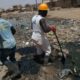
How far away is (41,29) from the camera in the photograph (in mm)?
8172

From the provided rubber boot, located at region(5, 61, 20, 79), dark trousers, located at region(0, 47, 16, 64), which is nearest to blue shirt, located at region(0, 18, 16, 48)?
dark trousers, located at region(0, 47, 16, 64)

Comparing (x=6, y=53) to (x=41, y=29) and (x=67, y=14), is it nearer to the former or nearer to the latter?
(x=41, y=29)

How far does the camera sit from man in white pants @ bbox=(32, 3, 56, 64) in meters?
8.02

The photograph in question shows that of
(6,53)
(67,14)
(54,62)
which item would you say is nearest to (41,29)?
(54,62)

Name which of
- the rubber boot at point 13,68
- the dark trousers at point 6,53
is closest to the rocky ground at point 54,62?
the rubber boot at point 13,68

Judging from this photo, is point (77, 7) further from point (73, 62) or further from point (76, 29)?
point (73, 62)

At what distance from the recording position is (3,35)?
7.42 meters

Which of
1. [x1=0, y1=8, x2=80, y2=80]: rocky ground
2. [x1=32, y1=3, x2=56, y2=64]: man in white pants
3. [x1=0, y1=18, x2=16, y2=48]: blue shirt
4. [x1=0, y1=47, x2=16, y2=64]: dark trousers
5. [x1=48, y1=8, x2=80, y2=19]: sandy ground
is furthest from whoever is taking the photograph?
[x1=48, y1=8, x2=80, y2=19]: sandy ground

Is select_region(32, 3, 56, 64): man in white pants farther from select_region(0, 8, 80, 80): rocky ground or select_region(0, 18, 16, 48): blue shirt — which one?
select_region(0, 18, 16, 48): blue shirt

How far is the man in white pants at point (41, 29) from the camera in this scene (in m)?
8.02

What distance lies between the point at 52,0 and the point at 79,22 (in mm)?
8850

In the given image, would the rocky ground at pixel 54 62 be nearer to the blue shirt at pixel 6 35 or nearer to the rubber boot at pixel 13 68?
the rubber boot at pixel 13 68

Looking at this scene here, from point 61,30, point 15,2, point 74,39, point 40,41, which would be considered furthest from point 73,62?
point 15,2

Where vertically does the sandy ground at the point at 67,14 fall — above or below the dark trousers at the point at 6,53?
below
